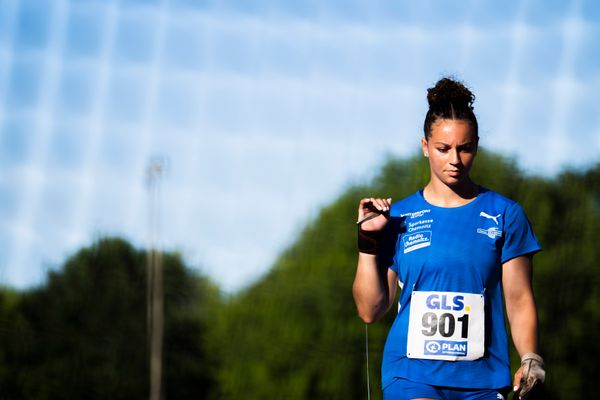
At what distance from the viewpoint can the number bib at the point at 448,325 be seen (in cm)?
429

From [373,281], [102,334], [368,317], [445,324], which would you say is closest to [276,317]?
[102,334]

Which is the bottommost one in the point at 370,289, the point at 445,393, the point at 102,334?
the point at 102,334

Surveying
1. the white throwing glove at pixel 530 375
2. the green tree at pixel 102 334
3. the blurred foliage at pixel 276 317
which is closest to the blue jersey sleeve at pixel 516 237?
the white throwing glove at pixel 530 375

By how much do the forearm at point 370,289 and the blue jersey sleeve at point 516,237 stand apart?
0.48 metres

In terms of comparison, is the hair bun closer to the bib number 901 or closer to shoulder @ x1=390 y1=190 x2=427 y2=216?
shoulder @ x1=390 y1=190 x2=427 y2=216

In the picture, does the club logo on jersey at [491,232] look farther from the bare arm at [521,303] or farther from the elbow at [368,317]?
the elbow at [368,317]

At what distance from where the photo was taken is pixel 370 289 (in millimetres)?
4543

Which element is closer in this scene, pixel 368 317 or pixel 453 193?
pixel 453 193

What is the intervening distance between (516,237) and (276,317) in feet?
114

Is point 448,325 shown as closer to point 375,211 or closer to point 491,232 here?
point 491,232

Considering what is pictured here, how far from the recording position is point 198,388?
43.7 metres

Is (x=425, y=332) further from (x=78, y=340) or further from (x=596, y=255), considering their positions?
(x=78, y=340)

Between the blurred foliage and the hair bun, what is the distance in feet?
90.4

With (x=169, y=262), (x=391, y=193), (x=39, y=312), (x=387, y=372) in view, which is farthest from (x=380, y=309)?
(x=169, y=262)
